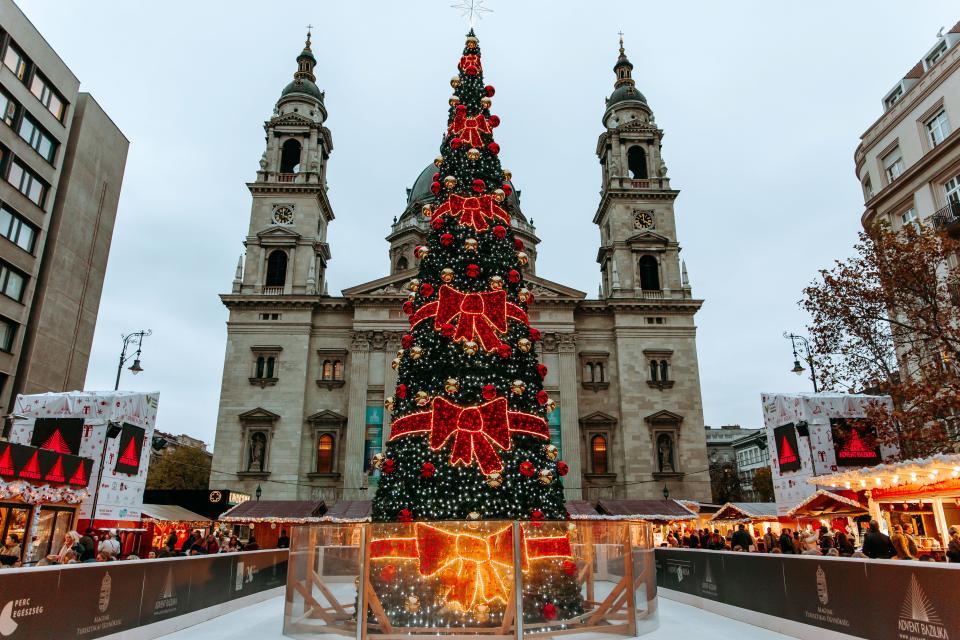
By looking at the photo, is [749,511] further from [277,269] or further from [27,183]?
[27,183]

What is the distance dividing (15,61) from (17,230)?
877 cm

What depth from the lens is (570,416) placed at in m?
40.7

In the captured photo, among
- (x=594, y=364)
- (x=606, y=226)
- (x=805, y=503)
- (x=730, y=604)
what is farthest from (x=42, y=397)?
(x=606, y=226)

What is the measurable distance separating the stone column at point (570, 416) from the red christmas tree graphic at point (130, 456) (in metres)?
23.8

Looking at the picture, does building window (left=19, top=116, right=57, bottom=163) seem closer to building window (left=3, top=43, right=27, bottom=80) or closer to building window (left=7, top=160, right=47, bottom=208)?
building window (left=7, top=160, right=47, bottom=208)

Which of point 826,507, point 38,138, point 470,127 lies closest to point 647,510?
point 826,507

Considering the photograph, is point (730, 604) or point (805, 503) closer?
point (730, 604)

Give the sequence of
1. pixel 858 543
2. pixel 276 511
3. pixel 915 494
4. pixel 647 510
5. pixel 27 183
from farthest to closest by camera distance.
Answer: pixel 647 510 → pixel 276 511 → pixel 27 183 → pixel 858 543 → pixel 915 494

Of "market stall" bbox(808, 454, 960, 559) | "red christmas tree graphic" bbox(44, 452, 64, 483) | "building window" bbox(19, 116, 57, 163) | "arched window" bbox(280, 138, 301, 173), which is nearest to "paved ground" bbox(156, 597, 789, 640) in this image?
"market stall" bbox(808, 454, 960, 559)

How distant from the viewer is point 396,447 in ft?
39.4

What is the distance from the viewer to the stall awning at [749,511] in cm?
2734

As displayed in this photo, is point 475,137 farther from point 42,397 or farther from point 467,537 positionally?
point 42,397

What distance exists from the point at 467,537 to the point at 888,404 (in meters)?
21.0

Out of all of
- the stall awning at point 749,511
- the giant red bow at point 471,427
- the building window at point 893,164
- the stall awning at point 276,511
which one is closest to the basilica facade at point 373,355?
the stall awning at point 276,511
